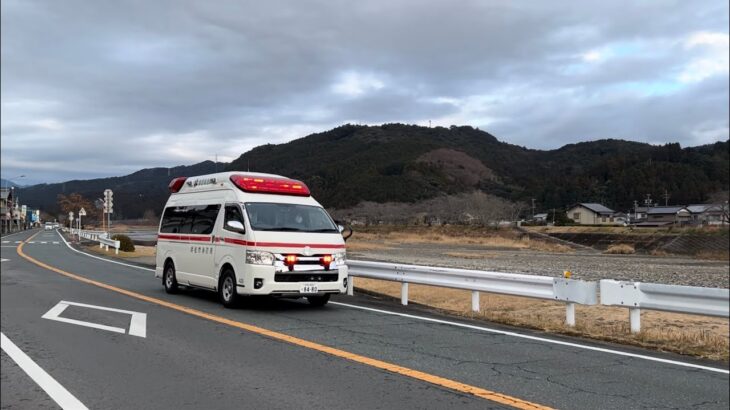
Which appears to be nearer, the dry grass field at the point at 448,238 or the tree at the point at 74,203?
the dry grass field at the point at 448,238

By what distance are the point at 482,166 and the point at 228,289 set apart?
5705 inches

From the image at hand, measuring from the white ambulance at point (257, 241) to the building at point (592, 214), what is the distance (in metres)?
89.7

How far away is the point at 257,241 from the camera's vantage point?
10.5m

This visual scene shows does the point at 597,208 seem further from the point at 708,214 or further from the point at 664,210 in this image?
the point at 708,214

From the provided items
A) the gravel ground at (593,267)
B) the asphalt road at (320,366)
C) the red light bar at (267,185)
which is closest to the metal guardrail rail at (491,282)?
the asphalt road at (320,366)

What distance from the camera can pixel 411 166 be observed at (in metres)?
130

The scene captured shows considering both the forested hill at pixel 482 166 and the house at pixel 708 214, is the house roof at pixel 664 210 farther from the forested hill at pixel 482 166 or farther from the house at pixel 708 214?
the house at pixel 708 214

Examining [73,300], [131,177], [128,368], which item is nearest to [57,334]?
[128,368]

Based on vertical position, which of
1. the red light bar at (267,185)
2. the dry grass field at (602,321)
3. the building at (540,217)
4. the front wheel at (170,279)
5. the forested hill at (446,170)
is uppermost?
the forested hill at (446,170)

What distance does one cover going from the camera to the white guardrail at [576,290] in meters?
7.78

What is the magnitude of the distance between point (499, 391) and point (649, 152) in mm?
101163

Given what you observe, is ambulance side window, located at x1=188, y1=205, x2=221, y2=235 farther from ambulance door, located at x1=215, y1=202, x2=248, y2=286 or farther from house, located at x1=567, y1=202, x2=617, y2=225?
house, located at x1=567, y1=202, x2=617, y2=225

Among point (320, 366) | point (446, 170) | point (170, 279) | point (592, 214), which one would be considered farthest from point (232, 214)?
point (446, 170)

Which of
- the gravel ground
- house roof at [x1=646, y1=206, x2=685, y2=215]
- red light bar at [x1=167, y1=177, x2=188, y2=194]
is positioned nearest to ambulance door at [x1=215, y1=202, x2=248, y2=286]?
red light bar at [x1=167, y1=177, x2=188, y2=194]
